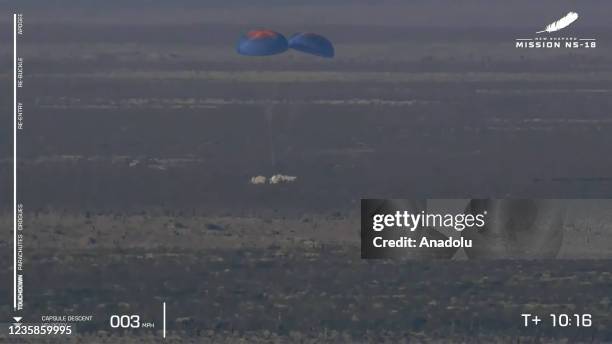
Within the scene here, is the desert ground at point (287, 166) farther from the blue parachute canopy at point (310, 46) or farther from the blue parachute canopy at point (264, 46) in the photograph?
the blue parachute canopy at point (264, 46)

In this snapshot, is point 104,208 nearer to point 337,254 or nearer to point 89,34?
point 337,254

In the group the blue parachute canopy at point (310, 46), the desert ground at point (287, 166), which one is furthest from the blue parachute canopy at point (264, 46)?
the desert ground at point (287, 166)

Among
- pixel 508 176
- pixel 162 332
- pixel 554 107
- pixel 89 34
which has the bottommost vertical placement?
pixel 162 332

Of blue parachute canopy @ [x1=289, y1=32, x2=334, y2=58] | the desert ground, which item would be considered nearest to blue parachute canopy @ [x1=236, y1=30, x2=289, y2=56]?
blue parachute canopy @ [x1=289, y1=32, x2=334, y2=58]

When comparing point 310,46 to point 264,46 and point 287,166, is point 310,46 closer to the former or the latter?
point 264,46

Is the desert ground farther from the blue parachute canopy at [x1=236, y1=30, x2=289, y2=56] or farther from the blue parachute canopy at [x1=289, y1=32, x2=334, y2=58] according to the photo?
the blue parachute canopy at [x1=236, y1=30, x2=289, y2=56]

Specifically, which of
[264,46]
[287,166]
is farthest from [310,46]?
[287,166]

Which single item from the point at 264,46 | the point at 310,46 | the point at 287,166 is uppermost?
the point at 310,46

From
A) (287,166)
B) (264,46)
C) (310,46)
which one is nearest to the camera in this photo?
(264,46)

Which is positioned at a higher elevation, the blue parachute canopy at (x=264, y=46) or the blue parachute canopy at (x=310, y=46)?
the blue parachute canopy at (x=310, y=46)

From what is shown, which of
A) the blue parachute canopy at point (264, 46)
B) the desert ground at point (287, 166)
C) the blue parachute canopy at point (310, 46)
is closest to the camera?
the desert ground at point (287, 166)

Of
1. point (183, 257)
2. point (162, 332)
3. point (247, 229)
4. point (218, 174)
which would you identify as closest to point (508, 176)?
point (218, 174)
